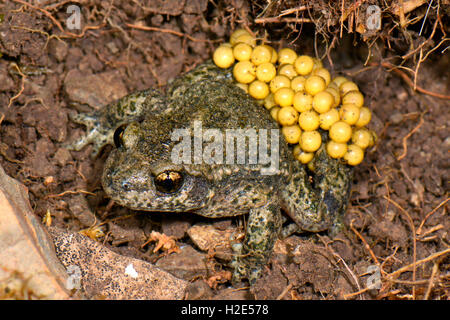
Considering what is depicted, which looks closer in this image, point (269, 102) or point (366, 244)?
point (366, 244)

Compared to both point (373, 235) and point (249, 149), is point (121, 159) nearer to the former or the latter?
point (249, 149)

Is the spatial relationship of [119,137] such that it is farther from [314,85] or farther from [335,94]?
[335,94]

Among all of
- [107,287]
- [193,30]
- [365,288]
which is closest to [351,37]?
[193,30]

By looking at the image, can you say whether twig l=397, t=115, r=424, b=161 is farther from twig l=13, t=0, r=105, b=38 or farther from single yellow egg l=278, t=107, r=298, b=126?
twig l=13, t=0, r=105, b=38

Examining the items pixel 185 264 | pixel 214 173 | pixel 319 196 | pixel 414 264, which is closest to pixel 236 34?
pixel 214 173

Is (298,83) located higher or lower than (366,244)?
higher
